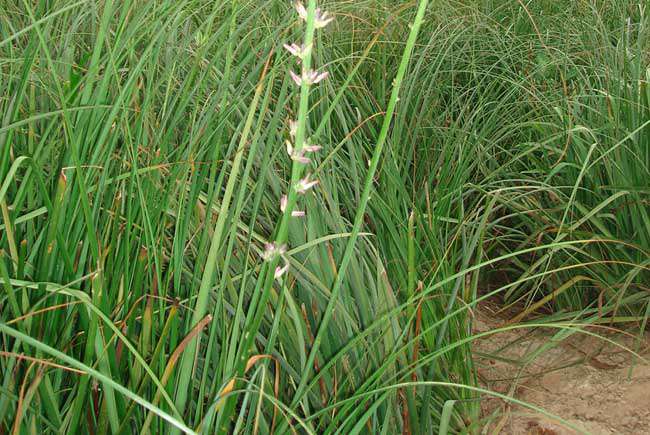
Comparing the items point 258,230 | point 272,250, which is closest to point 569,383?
point 258,230

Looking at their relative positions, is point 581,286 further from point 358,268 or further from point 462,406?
point 358,268

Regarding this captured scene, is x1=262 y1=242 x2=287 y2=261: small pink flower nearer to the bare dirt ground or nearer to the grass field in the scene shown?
the grass field

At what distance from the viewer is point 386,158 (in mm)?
1958

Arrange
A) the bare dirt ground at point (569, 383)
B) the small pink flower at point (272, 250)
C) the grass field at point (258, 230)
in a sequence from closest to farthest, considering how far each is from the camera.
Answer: the small pink flower at point (272, 250)
the grass field at point (258, 230)
the bare dirt ground at point (569, 383)

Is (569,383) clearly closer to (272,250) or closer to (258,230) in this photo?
(258,230)

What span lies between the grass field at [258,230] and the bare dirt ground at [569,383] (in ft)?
0.28

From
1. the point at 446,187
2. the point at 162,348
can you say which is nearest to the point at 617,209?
the point at 446,187

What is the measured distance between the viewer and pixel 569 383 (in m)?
1.84

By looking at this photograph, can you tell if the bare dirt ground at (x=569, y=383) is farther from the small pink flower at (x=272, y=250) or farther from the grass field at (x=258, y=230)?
the small pink flower at (x=272, y=250)

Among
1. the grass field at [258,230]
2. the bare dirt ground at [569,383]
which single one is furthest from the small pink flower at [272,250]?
the bare dirt ground at [569,383]

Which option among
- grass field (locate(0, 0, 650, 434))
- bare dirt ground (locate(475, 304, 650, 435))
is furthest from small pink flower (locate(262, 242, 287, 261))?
bare dirt ground (locate(475, 304, 650, 435))

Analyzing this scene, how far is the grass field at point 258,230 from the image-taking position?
3.51 ft

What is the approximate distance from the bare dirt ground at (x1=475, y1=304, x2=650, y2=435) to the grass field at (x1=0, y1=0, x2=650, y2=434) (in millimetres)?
85

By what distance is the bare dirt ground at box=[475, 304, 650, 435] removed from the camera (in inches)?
66.1
